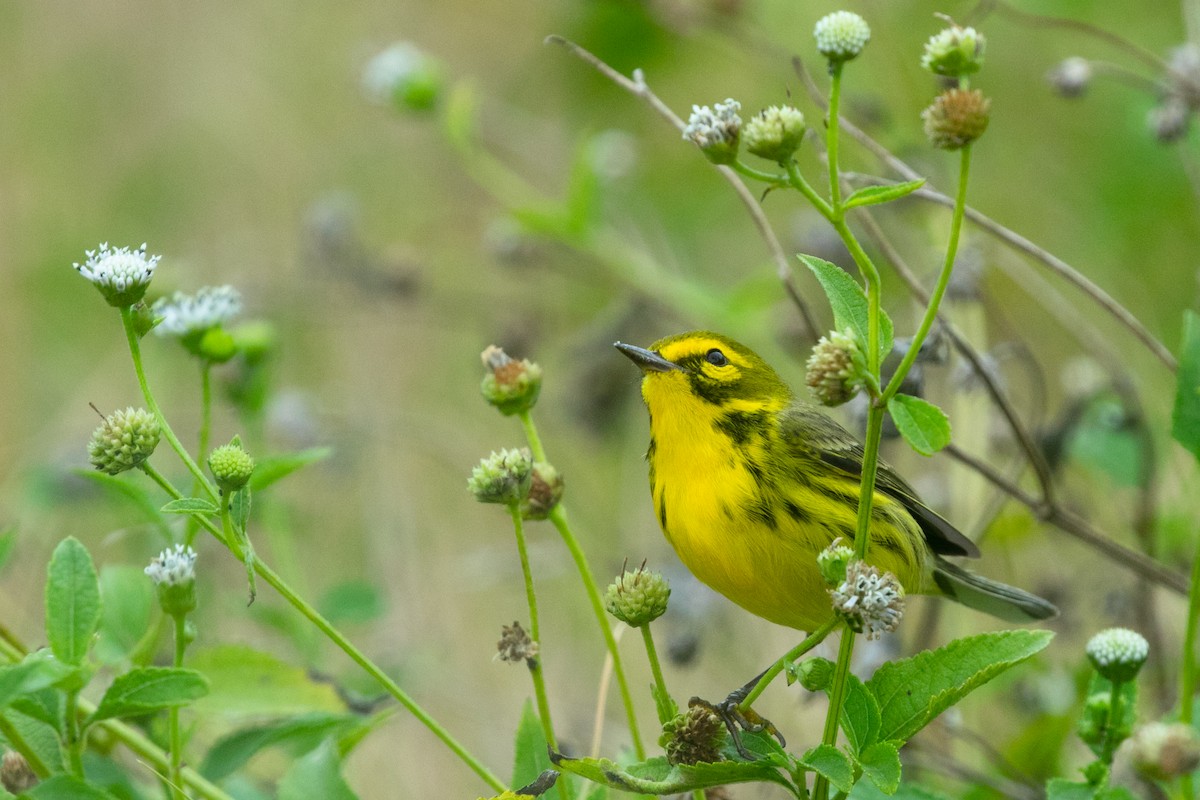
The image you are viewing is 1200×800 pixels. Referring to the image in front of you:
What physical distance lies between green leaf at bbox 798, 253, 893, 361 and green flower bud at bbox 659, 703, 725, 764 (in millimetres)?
513

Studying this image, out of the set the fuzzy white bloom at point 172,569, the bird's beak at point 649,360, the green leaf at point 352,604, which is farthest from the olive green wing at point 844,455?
the fuzzy white bloom at point 172,569

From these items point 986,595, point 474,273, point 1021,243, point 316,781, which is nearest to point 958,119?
point 1021,243

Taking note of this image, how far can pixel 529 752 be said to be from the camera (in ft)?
6.21

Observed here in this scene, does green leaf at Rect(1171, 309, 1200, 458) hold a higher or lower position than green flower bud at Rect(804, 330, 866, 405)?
higher

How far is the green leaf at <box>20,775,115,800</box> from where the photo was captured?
1689mm

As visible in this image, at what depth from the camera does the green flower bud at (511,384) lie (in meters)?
2.06

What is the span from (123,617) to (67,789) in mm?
592

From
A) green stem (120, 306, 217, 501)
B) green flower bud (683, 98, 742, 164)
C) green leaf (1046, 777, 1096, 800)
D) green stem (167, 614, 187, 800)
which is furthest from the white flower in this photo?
green leaf (1046, 777, 1096, 800)

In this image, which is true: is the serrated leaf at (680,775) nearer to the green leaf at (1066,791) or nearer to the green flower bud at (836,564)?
the green flower bud at (836,564)

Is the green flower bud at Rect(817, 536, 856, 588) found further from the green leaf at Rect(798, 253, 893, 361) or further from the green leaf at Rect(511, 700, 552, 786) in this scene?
the green leaf at Rect(511, 700, 552, 786)

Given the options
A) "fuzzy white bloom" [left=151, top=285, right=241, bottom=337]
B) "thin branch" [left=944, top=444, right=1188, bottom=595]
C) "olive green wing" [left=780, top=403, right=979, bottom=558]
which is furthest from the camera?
"olive green wing" [left=780, top=403, right=979, bottom=558]

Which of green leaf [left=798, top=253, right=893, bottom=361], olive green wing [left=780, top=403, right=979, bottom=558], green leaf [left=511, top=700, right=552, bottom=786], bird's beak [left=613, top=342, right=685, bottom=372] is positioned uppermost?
bird's beak [left=613, top=342, right=685, bottom=372]

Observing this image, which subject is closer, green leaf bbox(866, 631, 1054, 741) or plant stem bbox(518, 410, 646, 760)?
green leaf bbox(866, 631, 1054, 741)

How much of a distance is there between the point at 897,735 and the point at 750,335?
8.21 feet
